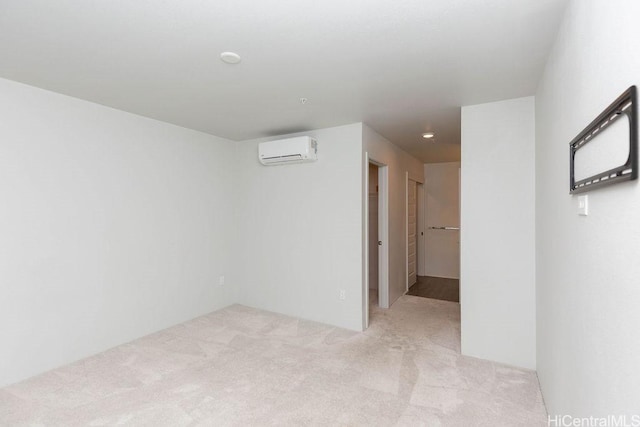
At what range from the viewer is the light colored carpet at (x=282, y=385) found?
6.77 ft

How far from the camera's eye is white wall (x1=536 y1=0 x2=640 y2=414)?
89 centimetres

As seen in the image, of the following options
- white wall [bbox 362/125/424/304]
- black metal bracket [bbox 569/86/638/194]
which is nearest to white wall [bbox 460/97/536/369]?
white wall [bbox 362/125/424/304]

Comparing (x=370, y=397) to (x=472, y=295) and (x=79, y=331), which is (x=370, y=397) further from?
(x=79, y=331)

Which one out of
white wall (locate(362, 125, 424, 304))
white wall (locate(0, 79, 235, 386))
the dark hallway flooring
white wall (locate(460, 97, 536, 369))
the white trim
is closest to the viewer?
white wall (locate(0, 79, 235, 386))

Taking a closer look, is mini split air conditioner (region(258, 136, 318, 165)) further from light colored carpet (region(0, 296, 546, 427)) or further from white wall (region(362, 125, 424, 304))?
light colored carpet (region(0, 296, 546, 427))

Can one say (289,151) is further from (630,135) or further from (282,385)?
(630,135)

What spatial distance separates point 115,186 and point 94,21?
6.07 feet

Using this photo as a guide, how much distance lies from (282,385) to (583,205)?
2245 millimetres

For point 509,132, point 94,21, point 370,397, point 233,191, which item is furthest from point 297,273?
point 94,21

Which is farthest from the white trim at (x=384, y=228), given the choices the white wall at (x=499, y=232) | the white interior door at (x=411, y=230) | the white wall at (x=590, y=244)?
the white wall at (x=590, y=244)

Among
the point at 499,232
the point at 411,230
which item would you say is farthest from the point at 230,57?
the point at 411,230

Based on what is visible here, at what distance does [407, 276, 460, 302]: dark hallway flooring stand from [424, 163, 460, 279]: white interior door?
0.98ft

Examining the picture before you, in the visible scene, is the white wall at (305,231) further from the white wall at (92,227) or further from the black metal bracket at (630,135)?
the black metal bracket at (630,135)

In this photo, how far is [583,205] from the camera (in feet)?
4.25
